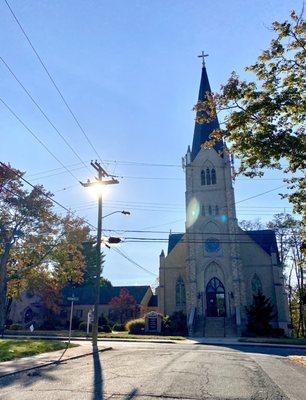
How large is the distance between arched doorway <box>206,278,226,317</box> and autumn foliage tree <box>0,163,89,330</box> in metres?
14.7

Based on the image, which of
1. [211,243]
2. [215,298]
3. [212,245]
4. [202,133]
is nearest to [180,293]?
[215,298]

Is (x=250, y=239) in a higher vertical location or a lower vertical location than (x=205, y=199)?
lower

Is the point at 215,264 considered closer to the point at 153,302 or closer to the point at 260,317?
the point at 260,317

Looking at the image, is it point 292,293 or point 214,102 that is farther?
point 292,293

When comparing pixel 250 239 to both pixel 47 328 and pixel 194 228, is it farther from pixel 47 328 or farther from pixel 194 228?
pixel 47 328

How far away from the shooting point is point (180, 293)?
136 ft

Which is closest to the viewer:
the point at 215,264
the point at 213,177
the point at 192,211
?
the point at 215,264

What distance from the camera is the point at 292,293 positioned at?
49938 millimetres

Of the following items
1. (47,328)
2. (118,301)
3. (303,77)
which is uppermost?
(303,77)

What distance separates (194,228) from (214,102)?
95.8ft

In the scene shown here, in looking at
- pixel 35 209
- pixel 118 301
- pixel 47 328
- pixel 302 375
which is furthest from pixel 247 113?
pixel 118 301

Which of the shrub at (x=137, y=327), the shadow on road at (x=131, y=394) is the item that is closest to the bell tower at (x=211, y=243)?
A: the shrub at (x=137, y=327)

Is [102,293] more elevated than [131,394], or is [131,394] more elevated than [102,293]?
[102,293]

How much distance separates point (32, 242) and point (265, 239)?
2919cm
